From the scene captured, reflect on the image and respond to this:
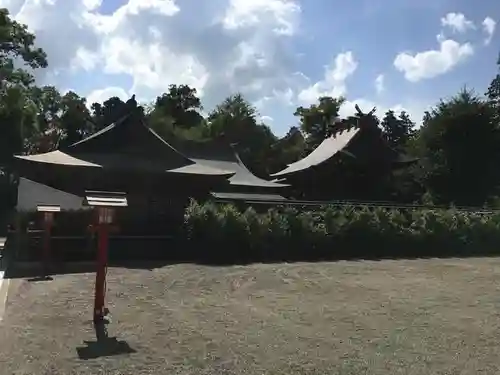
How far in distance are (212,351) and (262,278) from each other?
6.49 m

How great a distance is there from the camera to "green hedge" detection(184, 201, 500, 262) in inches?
657

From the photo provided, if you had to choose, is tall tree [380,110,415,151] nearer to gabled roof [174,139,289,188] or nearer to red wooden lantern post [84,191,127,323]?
gabled roof [174,139,289,188]

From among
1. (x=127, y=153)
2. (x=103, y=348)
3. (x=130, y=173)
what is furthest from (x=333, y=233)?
(x=103, y=348)

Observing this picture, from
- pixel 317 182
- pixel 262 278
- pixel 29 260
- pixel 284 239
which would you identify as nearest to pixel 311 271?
pixel 262 278

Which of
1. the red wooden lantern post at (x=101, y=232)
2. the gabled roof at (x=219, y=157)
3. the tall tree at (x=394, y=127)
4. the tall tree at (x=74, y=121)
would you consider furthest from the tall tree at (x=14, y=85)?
the tall tree at (x=394, y=127)

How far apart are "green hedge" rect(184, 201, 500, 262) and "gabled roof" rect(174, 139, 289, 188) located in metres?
8.11

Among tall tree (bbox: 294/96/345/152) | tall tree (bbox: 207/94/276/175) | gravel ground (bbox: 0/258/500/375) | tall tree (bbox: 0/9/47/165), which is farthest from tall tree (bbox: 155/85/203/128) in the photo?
gravel ground (bbox: 0/258/500/375)

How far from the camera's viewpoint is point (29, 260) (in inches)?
568

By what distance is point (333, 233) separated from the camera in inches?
743

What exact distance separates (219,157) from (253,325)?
2174 cm

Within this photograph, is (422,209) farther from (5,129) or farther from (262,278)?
(5,129)

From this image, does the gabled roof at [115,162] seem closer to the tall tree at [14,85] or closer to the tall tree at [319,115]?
the tall tree at [14,85]

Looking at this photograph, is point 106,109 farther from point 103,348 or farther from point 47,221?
point 103,348

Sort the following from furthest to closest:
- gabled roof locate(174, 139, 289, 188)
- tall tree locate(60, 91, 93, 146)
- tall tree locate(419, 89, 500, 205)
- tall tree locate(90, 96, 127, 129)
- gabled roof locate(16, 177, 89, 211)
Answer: tall tree locate(90, 96, 127, 129) → tall tree locate(60, 91, 93, 146) → tall tree locate(419, 89, 500, 205) → gabled roof locate(174, 139, 289, 188) → gabled roof locate(16, 177, 89, 211)
